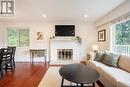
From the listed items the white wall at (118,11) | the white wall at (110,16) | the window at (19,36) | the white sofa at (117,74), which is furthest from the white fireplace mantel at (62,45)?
the white sofa at (117,74)

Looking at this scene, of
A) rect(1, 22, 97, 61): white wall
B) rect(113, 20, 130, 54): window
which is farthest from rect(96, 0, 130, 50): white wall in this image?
rect(1, 22, 97, 61): white wall

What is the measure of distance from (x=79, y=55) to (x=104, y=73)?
16.7 ft

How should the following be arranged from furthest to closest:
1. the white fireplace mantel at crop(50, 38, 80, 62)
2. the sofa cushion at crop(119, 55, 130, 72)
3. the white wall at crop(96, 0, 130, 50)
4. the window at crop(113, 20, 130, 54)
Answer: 1. the white fireplace mantel at crop(50, 38, 80, 62)
2. the window at crop(113, 20, 130, 54)
3. the white wall at crop(96, 0, 130, 50)
4. the sofa cushion at crop(119, 55, 130, 72)

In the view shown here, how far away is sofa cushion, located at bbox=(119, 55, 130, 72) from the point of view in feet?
12.6

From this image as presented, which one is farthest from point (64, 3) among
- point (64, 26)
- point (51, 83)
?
point (64, 26)

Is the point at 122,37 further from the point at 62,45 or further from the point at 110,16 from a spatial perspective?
the point at 62,45

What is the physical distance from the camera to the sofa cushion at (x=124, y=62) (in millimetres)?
3853

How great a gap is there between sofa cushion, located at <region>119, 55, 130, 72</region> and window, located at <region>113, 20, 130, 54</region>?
1317 millimetres

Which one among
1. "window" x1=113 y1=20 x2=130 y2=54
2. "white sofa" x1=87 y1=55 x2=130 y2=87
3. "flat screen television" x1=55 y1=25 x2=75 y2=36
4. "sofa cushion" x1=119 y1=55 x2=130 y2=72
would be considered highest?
"flat screen television" x1=55 y1=25 x2=75 y2=36

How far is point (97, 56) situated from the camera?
18.0 feet

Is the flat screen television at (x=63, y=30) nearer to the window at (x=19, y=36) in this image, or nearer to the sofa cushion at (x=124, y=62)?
the window at (x=19, y=36)

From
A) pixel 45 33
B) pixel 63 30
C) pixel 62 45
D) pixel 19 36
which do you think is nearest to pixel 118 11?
pixel 63 30

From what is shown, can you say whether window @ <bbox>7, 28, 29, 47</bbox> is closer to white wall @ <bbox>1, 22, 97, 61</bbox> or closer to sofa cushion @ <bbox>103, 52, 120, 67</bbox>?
white wall @ <bbox>1, 22, 97, 61</bbox>

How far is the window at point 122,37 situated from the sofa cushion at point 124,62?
132cm
